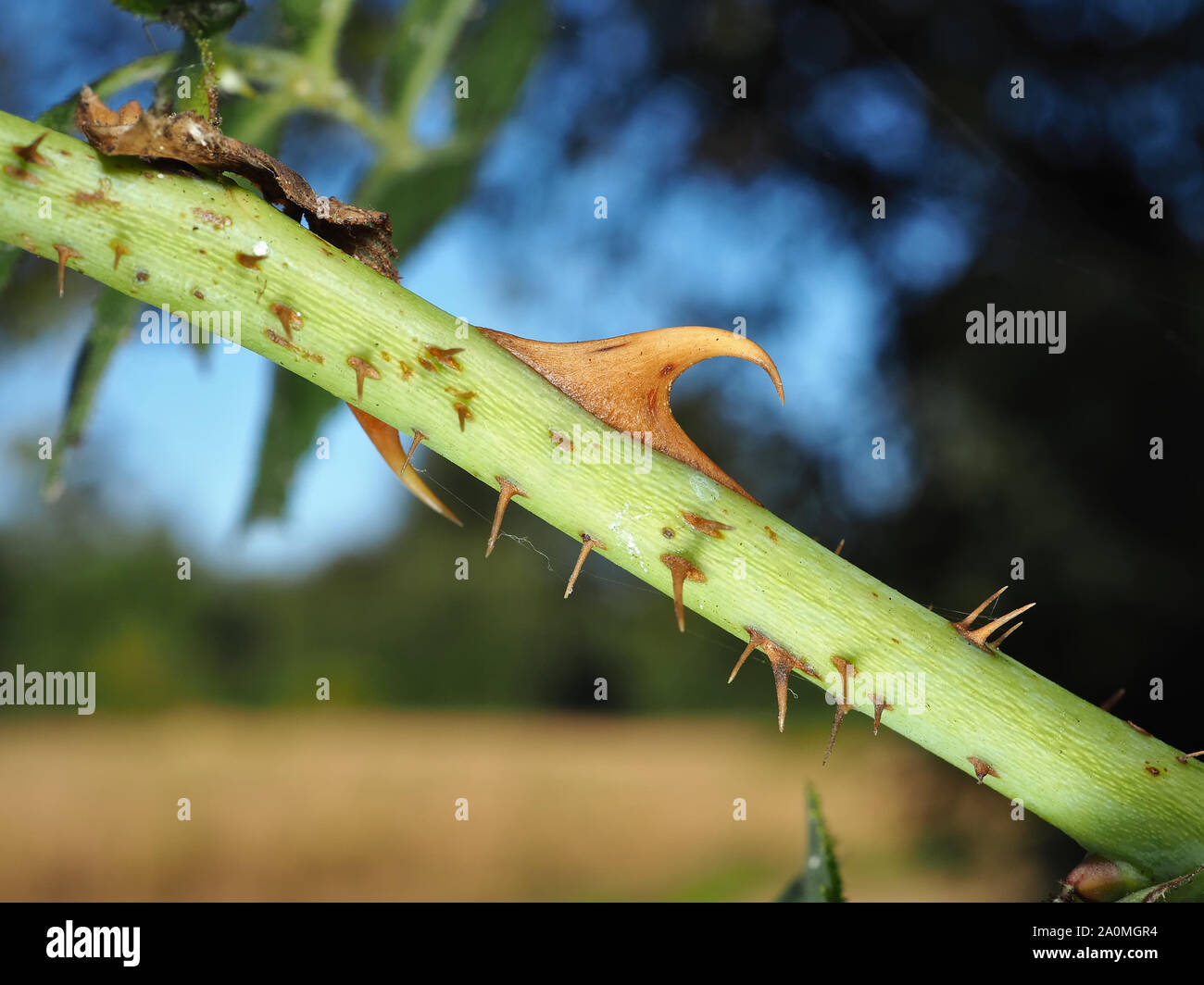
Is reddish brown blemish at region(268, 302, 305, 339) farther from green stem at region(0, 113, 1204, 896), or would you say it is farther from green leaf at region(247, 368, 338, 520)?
green leaf at region(247, 368, 338, 520)

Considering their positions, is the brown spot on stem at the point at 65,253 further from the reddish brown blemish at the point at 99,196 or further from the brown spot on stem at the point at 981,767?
the brown spot on stem at the point at 981,767

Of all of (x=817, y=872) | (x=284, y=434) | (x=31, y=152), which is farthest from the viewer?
(x=284, y=434)

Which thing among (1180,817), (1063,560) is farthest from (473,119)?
(1063,560)

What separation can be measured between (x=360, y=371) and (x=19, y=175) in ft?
0.24

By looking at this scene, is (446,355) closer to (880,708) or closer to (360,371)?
(360,371)

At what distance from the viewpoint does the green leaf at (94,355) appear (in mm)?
287

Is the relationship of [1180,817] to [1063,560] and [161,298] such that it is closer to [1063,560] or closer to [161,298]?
[161,298]

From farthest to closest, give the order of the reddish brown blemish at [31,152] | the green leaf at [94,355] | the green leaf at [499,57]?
the green leaf at [499,57], the green leaf at [94,355], the reddish brown blemish at [31,152]

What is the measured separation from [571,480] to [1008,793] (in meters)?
0.12

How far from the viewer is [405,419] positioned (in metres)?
0.18

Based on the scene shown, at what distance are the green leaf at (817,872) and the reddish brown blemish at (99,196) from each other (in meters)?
0.24

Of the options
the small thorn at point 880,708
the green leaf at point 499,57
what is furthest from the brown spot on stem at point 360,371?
the green leaf at point 499,57

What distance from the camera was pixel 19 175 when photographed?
163 mm

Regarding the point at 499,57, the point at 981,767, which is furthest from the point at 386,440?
A: the point at 499,57
